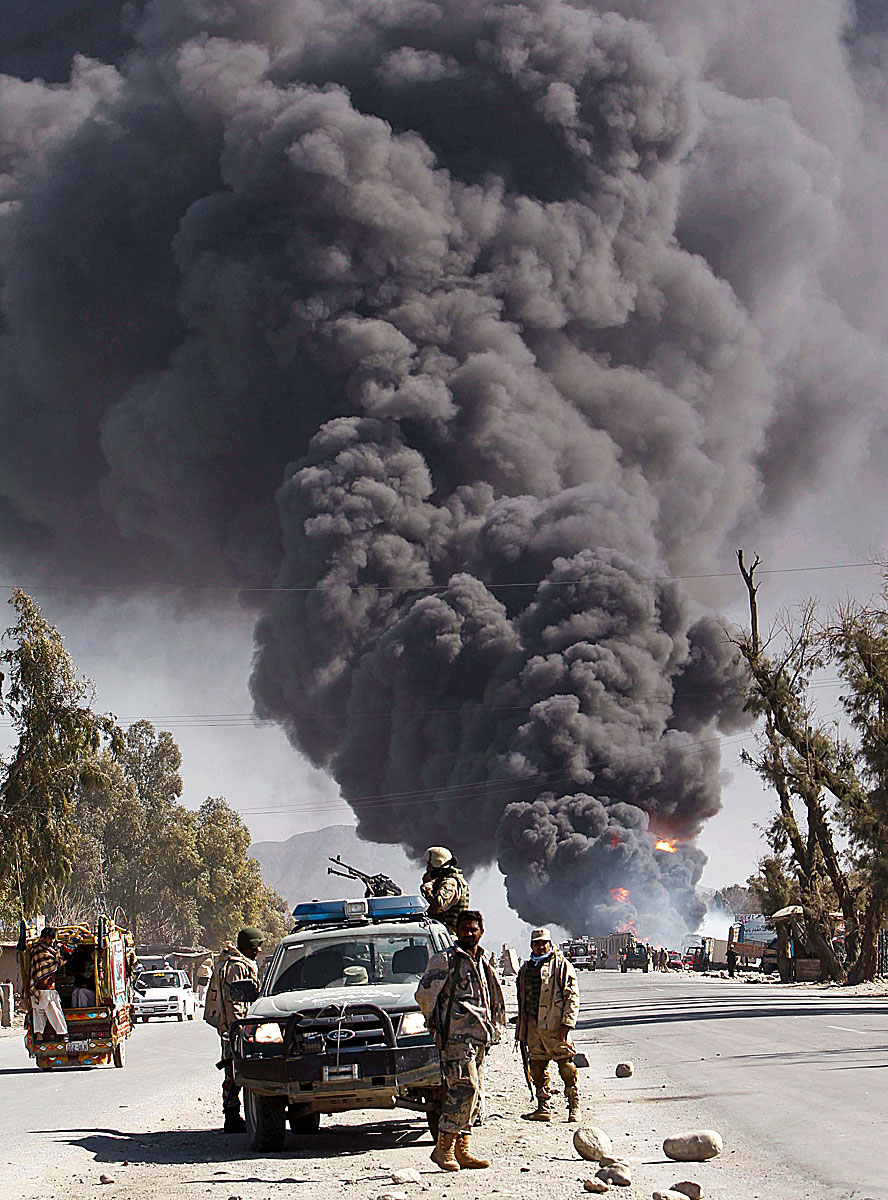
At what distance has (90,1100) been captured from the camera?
574 inches

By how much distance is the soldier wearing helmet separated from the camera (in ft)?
40.9

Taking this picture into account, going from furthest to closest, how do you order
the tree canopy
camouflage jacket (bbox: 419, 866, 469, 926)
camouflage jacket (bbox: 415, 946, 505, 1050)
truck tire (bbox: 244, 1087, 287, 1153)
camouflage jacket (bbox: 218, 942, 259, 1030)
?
1. the tree canopy
2. camouflage jacket (bbox: 419, 866, 469, 926)
3. camouflage jacket (bbox: 218, 942, 259, 1030)
4. truck tire (bbox: 244, 1087, 287, 1153)
5. camouflage jacket (bbox: 415, 946, 505, 1050)

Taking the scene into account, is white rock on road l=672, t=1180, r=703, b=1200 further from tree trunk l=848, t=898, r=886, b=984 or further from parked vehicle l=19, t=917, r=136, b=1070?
tree trunk l=848, t=898, r=886, b=984

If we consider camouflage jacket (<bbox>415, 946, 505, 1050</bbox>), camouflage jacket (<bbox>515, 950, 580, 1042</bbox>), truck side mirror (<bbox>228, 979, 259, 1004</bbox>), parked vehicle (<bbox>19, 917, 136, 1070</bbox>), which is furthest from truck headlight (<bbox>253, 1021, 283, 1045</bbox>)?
parked vehicle (<bbox>19, 917, 136, 1070</bbox>)

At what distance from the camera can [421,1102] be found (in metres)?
9.39

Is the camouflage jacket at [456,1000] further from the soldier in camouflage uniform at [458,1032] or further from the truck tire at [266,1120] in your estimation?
the truck tire at [266,1120]

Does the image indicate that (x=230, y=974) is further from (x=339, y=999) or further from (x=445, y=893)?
(x=445, y=893)

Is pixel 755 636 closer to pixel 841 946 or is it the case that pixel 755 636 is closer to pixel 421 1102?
pixel 841 946

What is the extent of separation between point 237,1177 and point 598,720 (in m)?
60.8

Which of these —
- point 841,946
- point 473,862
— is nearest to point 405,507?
point 473,862

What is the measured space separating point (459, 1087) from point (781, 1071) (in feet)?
22.8

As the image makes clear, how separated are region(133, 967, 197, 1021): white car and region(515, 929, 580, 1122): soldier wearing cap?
2663 centimetres

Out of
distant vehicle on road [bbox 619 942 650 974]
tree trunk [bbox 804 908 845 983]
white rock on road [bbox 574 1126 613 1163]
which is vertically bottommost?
distant vehicle on road [bbox 619 942 650 974]

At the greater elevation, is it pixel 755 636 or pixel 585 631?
pixel 585 631
